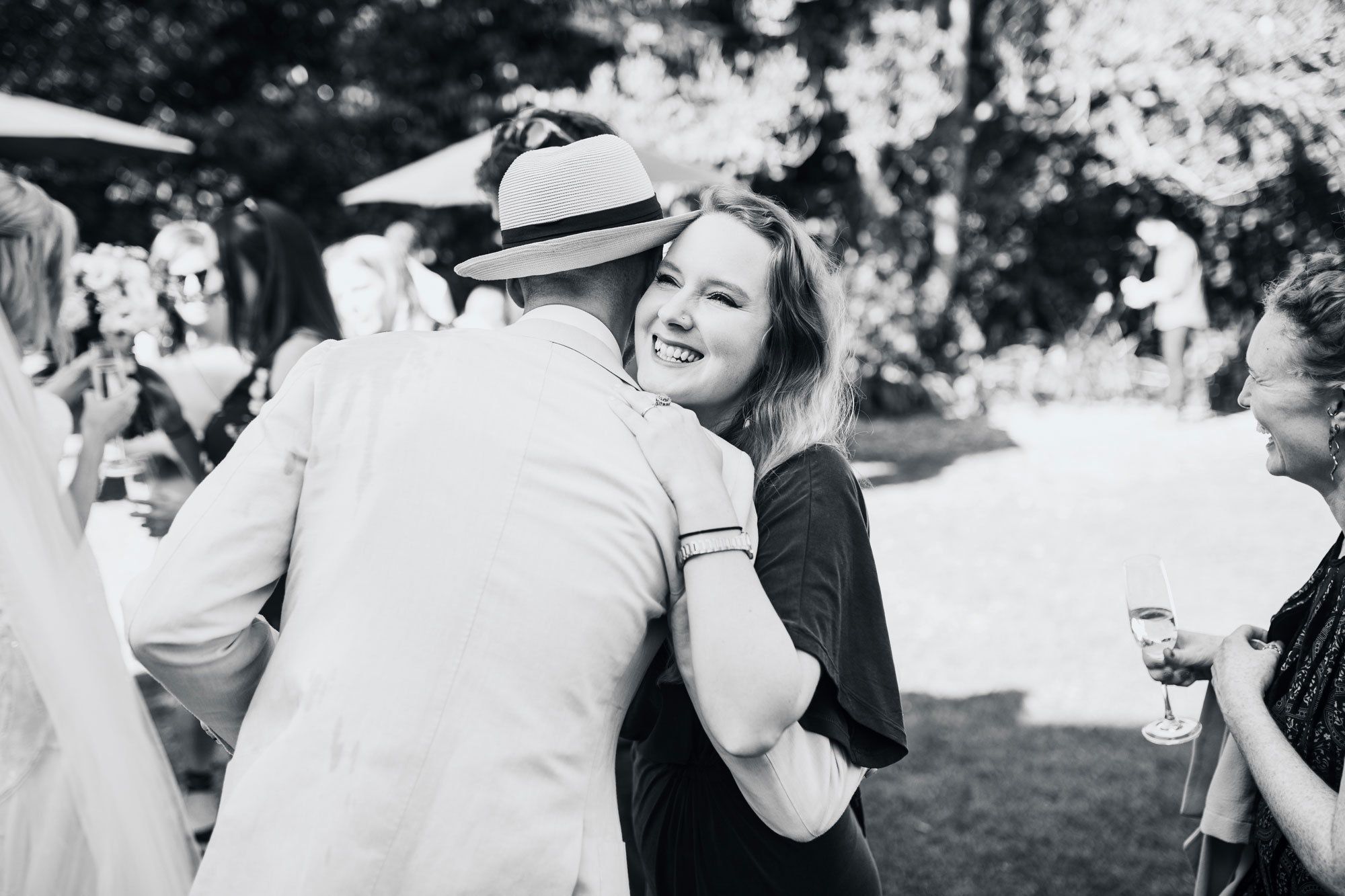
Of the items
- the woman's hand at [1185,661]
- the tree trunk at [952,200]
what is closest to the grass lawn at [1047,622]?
the woman's hand at [1185,661]

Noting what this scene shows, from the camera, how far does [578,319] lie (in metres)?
1.85

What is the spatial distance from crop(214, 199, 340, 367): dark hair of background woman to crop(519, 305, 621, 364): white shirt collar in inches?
94.7

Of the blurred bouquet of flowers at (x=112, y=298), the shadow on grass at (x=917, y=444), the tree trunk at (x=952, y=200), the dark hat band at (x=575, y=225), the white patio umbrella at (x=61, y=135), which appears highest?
the white patio umbrella at (x=61, y=135)

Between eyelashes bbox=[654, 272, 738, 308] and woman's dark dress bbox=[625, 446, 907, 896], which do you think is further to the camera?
eyelashes bbox=[654, 272, 738, 308]

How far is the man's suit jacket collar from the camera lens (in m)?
1.78

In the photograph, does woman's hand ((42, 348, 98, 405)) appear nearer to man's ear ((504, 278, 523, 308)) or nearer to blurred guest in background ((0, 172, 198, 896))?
blurred guest in background ((0, 172, 198, 896))

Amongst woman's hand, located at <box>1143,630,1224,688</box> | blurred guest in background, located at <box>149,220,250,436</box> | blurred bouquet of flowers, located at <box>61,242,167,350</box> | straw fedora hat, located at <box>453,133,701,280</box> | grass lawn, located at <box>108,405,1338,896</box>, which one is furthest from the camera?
blurred guest in background, located at <box>149,220,250,436</box>

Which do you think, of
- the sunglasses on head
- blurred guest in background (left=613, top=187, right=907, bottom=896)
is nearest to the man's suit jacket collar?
blurred guest in background (left=613, top=187, right=907, bottom=896)

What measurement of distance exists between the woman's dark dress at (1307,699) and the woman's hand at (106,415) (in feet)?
11.4

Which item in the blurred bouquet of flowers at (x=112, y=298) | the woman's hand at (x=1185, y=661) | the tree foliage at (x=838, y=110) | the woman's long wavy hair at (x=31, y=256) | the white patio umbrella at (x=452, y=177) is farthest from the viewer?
the tree foliage at (x=838, y=110)

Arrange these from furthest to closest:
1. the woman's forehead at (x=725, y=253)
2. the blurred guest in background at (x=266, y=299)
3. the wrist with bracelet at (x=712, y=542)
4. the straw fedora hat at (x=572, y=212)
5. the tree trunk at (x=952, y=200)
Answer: the tree trunk at (x=952, y=200), the blurred guest in background at (x=266, y=299), the woman's forehead at (x=725, y=253), the straw fedora hat at (x=572, y=212), the wrist with bracelet at (x=712, y=542)

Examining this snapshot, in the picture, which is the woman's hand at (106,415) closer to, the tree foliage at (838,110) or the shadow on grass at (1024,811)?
the shadow on grass at (1024,811)

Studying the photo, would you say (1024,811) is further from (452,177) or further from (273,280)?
(452,177)

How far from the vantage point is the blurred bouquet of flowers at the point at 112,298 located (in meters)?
4.09
